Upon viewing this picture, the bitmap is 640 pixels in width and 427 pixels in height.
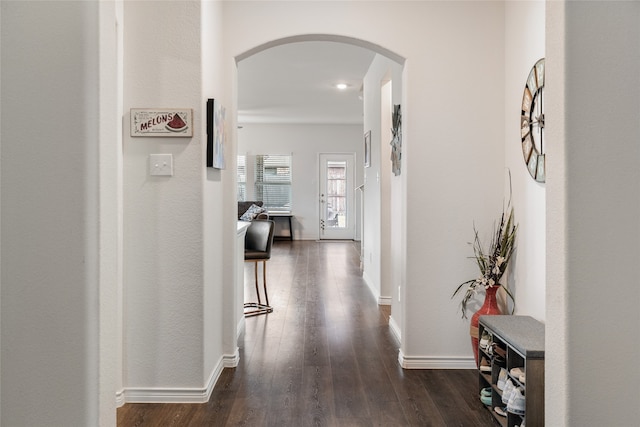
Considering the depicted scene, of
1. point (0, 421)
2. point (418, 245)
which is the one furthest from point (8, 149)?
point (418, 245)

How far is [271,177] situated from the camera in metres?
11.2

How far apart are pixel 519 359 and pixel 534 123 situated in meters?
1.20

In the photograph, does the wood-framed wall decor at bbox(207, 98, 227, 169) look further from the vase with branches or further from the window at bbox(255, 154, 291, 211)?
the window at bbox(255, 154, 291, 211)

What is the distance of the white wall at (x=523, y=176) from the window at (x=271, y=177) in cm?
828

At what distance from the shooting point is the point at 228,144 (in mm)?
3234

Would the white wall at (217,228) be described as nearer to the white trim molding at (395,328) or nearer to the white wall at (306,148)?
the white trim molding at (395,328)

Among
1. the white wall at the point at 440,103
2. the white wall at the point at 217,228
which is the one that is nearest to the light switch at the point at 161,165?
the white wall at the point at 217,228

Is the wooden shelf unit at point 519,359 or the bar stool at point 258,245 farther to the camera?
the bar stool at point 258,245

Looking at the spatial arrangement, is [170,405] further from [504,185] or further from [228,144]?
[504,185]

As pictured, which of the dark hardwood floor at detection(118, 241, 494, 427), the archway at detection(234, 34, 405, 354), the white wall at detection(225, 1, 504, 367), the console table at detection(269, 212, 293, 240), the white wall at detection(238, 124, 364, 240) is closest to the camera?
the dark hardwood floor at detection(118, 241, 494, 427)

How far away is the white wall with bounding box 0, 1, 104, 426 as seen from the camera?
1.38 m

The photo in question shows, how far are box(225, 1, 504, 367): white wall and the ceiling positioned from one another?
5.79 ft

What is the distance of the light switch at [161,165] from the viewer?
2646 millimetres

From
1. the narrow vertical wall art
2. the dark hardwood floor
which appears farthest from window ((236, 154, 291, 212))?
the narrow vertical wall art
